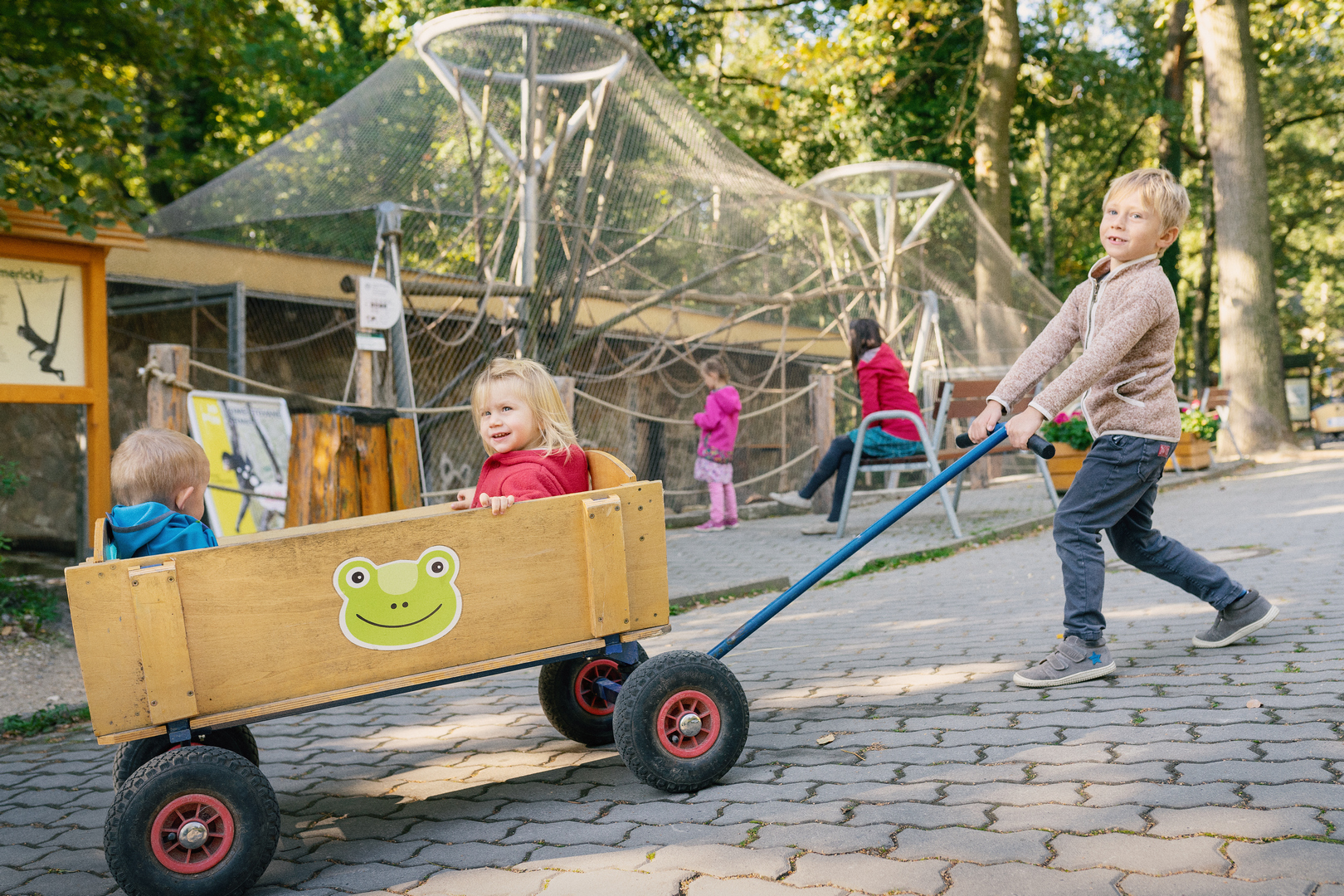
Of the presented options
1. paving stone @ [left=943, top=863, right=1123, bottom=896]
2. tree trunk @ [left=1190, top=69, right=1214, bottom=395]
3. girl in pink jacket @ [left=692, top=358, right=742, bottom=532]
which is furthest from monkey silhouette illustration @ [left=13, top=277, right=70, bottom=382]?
tree trunk @ [left=1190, top=69, right=1214, bottom=395]

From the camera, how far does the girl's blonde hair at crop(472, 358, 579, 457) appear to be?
3398mm

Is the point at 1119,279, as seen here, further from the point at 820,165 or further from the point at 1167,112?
the point at 1167,112

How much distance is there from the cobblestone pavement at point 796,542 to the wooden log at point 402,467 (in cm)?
152

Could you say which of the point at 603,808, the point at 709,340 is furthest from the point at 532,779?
the point at 709,340

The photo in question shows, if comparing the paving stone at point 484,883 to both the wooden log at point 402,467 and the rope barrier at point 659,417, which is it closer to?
the wooden log at point 402,467

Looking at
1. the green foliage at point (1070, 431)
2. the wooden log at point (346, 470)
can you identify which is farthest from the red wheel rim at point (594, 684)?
the green foliage at point (1070, 431)

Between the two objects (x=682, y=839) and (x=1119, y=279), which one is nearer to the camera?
(x=682, y=839)

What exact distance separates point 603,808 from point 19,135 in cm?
570

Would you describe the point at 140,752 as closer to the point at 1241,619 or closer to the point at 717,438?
the point at 1241,619

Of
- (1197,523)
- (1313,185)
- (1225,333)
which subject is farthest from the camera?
(1313,185)

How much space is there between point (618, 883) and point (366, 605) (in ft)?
3.02

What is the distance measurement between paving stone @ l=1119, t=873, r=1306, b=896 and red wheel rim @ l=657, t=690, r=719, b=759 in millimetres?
1147

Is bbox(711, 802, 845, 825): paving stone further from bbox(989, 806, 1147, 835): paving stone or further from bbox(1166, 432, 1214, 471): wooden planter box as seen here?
bbox(1166, 432, 1214, 471): wooden planter box

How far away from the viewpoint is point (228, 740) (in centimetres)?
308
